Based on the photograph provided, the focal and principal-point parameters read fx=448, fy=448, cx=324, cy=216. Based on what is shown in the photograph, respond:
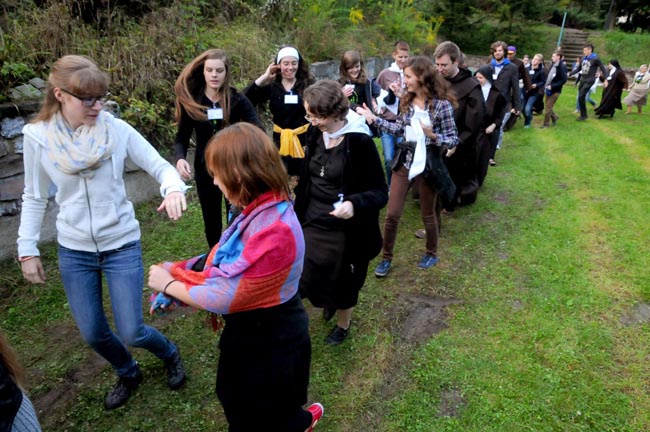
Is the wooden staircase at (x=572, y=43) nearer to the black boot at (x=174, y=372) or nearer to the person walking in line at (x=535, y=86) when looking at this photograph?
the person walking in line at (x=535, y=86)

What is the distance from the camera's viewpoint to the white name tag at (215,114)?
3.59 metres

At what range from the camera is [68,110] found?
2.28 meters

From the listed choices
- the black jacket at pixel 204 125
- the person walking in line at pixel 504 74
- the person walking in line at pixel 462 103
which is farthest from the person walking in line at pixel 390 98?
the black jacket at pixel 204 125

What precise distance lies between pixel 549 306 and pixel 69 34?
20.6 ft

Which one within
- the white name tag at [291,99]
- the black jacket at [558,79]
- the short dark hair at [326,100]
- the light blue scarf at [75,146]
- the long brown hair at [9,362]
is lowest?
the long brown hair at [9,362]

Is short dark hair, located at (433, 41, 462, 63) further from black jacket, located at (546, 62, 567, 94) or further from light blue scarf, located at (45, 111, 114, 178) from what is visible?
black jacket, located at (546, 62, 567, 94)

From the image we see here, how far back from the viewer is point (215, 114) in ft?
11.8

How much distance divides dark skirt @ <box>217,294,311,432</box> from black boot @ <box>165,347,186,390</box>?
43.1 inches

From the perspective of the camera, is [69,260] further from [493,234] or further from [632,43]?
[632,43]

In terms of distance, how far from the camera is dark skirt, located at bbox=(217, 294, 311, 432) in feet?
6.12

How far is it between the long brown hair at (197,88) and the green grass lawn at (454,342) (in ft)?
5.57

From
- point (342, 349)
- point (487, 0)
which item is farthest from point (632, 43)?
point (342, 349)

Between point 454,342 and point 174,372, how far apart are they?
81.9 inches

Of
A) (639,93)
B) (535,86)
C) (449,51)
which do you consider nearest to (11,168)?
(449,51)
